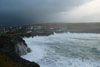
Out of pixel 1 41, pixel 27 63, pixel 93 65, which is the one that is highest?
pixel 1 41

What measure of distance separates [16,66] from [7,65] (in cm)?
94

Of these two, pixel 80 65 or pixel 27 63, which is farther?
pixel 80 65

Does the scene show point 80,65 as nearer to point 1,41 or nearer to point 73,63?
point 73,63

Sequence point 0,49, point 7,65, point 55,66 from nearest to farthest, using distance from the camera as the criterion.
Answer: point 7,65 → point 55,66 → point 0,49

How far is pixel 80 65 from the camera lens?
57.3ft

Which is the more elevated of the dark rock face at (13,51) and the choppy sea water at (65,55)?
the dark rock face at (13,51)

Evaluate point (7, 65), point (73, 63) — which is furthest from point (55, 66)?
point (7, 65)

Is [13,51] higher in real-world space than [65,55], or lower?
higher

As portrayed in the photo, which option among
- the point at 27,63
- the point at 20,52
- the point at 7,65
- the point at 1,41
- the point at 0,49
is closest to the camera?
the point at 7,65

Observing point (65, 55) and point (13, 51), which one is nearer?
point (13, 51)

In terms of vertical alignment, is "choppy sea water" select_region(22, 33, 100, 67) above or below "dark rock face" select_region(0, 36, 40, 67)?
below

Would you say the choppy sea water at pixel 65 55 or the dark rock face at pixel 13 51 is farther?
the choppy sea water at pixel 65 55

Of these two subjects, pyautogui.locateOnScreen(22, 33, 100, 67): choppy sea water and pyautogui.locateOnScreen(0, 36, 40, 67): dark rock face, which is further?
pyautogui.locateOnScreen(22, 33, 100, 67): choppy sea water

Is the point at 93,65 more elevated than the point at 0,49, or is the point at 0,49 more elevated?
the point at 0,49
